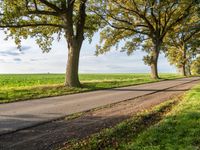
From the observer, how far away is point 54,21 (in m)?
31.9

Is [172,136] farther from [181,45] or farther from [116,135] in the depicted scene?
[181,45]

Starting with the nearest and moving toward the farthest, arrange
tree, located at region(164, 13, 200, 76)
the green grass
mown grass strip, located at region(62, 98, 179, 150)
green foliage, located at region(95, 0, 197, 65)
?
1. the green grass
2. mown grass strip, located at region(62, 98, 179, 150)
3. green foliage, located at region(95, 0, 197, 65)
4. tree, located at region(164, 13, 200, 76)

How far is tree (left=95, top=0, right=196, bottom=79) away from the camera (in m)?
45.7

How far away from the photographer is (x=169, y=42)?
66375mm

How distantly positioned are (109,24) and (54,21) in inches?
Answer: 615

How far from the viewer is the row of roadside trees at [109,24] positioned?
90.3 ft

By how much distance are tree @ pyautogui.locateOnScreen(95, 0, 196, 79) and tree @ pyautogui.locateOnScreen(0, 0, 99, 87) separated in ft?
42.7

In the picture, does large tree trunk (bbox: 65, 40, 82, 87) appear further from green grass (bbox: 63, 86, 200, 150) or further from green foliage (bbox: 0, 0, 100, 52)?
green grass (bbox: 63, 86, 200, 150)

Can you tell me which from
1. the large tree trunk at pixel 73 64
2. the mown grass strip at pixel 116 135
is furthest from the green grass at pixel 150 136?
the large tree trunk at pixel 73 64

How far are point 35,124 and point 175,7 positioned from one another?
136 feet

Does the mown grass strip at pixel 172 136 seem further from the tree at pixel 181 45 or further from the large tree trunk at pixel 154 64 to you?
the tree at pixel 181 45

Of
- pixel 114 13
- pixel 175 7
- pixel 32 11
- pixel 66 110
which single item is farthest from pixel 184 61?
pixel 66 110

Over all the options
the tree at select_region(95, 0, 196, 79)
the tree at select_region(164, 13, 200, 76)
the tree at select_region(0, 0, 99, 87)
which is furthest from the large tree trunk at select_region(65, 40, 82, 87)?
the tree at select_region(164, 13, 200, 76)

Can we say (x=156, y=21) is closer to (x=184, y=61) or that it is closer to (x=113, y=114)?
(x=184, y=61)
